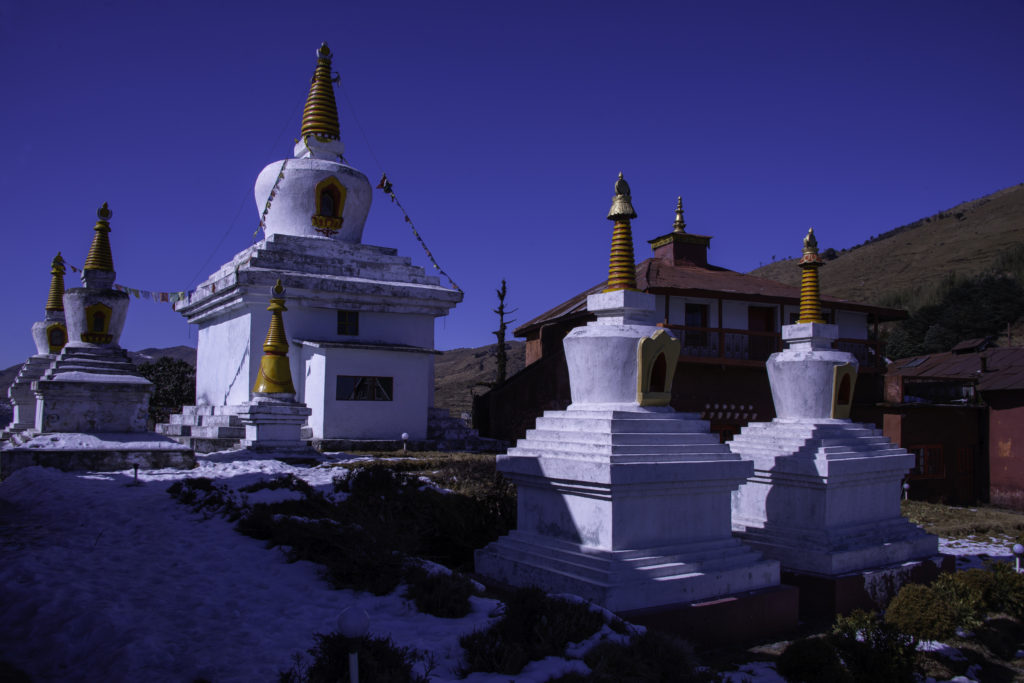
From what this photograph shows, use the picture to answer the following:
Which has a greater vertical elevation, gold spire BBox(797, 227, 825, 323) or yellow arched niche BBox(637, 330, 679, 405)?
gold spire BBox(797, 227, 825, 323)

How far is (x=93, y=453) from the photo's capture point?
445 inches

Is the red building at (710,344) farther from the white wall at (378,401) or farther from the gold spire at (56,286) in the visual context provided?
the gold spire at (56,286)

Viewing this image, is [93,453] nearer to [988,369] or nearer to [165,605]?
[165,605]

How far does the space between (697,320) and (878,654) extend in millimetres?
15018

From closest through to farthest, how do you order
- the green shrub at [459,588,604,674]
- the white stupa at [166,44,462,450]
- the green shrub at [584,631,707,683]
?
the green shrub at [584,631,707,683], the green shrub at [459,588,604,674], the white stupa at [166,44,462,450]

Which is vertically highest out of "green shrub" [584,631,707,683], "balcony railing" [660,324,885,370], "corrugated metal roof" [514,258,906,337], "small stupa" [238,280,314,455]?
"corrugated metal roof" [514,258,906,337]

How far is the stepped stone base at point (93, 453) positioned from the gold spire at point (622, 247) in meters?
8.15

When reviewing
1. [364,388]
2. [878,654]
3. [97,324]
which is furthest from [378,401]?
[878,654]

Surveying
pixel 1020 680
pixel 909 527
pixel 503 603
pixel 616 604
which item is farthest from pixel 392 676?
pixel 909 527

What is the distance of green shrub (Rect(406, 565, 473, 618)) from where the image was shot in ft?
17.8

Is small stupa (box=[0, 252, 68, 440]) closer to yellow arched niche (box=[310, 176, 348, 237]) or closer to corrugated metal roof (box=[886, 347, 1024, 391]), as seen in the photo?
yellow arched niche (box=[310, 176, 348, 237])

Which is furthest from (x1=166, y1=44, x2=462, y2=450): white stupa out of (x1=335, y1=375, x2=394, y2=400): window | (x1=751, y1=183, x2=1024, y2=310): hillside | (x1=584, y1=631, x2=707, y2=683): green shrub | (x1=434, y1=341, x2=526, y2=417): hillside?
(x1=751, y1=183, x2=1024, y2=310): hillside

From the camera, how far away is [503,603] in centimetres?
565

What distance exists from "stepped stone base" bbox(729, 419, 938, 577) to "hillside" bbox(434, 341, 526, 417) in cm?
3278
